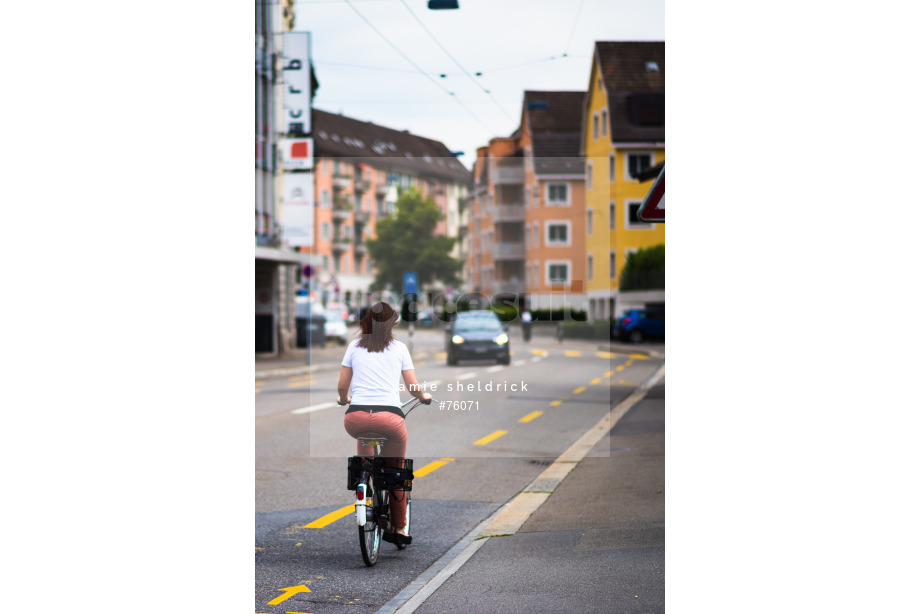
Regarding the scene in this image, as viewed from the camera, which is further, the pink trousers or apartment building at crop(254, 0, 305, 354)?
apartment building at crop(254, 0, 305, 354)

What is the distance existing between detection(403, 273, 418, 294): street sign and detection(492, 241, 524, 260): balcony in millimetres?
671

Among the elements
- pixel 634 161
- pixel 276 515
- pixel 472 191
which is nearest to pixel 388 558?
pixel 276 515

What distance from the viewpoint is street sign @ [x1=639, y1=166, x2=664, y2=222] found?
875 centimetres

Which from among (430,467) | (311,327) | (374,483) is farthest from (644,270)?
(374,483)

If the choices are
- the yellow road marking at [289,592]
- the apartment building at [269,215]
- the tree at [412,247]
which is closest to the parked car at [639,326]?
the apartment building at [269,215]

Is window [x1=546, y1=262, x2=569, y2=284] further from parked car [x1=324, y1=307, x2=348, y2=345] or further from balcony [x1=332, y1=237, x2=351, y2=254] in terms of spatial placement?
parked car [x1=324, y1=307, x2=348, y2=345]

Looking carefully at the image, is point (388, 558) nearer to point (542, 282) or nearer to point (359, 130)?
point (542, 282)

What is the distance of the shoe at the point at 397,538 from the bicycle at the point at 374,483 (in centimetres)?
9

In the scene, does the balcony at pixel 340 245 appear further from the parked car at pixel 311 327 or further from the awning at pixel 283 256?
the parked car at pixel 311 327

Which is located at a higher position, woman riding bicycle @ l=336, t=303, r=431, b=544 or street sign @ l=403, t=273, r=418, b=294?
street sign @ l=403, t=273, r=418, b=294

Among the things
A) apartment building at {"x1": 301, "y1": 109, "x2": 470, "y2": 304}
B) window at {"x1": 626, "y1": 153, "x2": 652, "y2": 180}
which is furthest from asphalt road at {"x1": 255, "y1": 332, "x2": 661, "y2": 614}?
window at {"x1": 626, "y1": 153, "x2": 652, "y2": 180}

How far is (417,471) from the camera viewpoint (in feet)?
37.3

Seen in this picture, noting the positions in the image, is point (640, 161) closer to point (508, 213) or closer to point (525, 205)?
point (525, 205)
